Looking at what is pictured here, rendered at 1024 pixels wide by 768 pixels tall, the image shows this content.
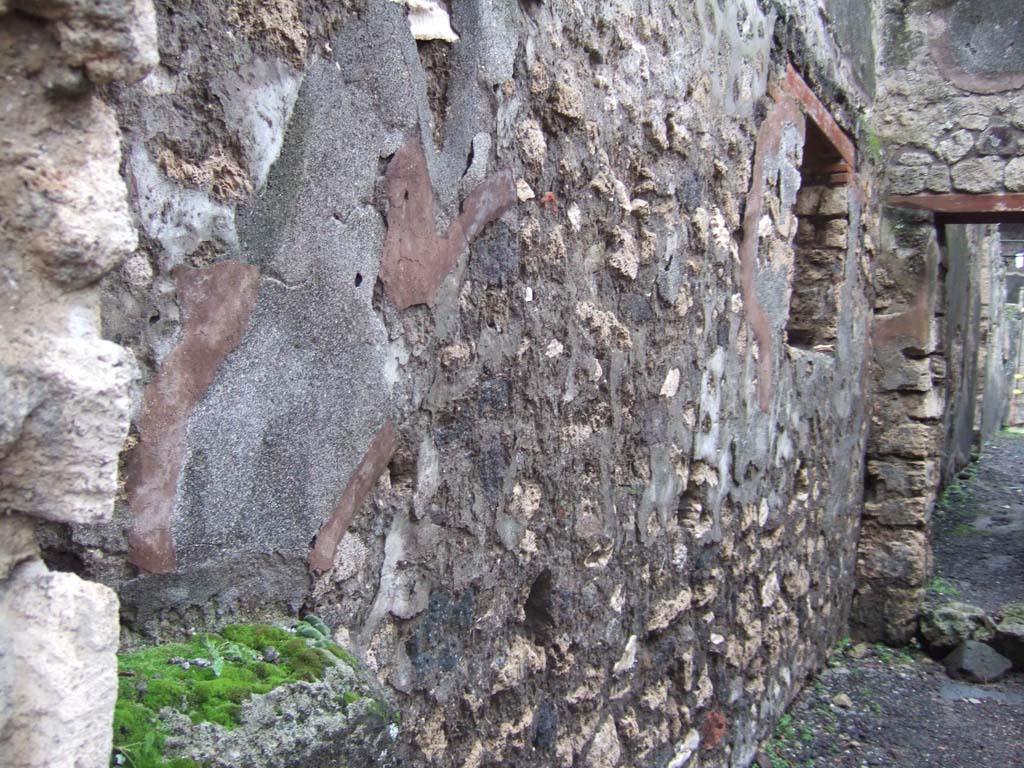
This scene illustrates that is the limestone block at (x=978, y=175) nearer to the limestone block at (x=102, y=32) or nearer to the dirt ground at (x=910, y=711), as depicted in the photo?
the dirt ground at (x=910, y=711)

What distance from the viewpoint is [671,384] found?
9.02ft

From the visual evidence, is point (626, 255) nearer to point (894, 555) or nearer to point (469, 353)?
point (469, 353)

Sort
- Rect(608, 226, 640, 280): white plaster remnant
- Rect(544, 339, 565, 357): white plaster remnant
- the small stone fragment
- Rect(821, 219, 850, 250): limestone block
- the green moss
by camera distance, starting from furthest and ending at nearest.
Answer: Rect(821, 219, 850, 250): limestone block → the small stone fragment → Rect(608, 226, 640, 280): white plaster remnant → Rect(544, 339, 565, 357): white plaster remnant → the green moss

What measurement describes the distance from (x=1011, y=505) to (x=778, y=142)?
562 centimetres

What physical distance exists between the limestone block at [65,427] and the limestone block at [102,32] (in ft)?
0.79

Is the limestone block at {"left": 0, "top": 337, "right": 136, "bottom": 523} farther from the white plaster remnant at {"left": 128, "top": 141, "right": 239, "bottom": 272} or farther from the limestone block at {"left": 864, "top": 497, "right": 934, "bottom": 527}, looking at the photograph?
the limestone block at {"left": 864, "top": 497, "right": 934, "bottom": 527}

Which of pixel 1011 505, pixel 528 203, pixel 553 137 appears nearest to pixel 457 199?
pixel 528 203

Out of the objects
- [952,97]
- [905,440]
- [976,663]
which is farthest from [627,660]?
[952,97]

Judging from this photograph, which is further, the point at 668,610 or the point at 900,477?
the point at 900,477

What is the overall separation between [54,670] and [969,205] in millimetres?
5229

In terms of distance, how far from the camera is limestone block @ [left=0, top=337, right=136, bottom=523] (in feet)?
2.71

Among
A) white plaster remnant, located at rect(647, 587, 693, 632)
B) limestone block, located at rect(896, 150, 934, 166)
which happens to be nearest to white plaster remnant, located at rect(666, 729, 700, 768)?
white plaster remnant, located at rect(647, 587, 693, 632)

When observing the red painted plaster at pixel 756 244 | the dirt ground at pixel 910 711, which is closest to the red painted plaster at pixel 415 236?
the red painted plaster at pixel 756 244

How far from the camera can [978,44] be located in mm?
5047
